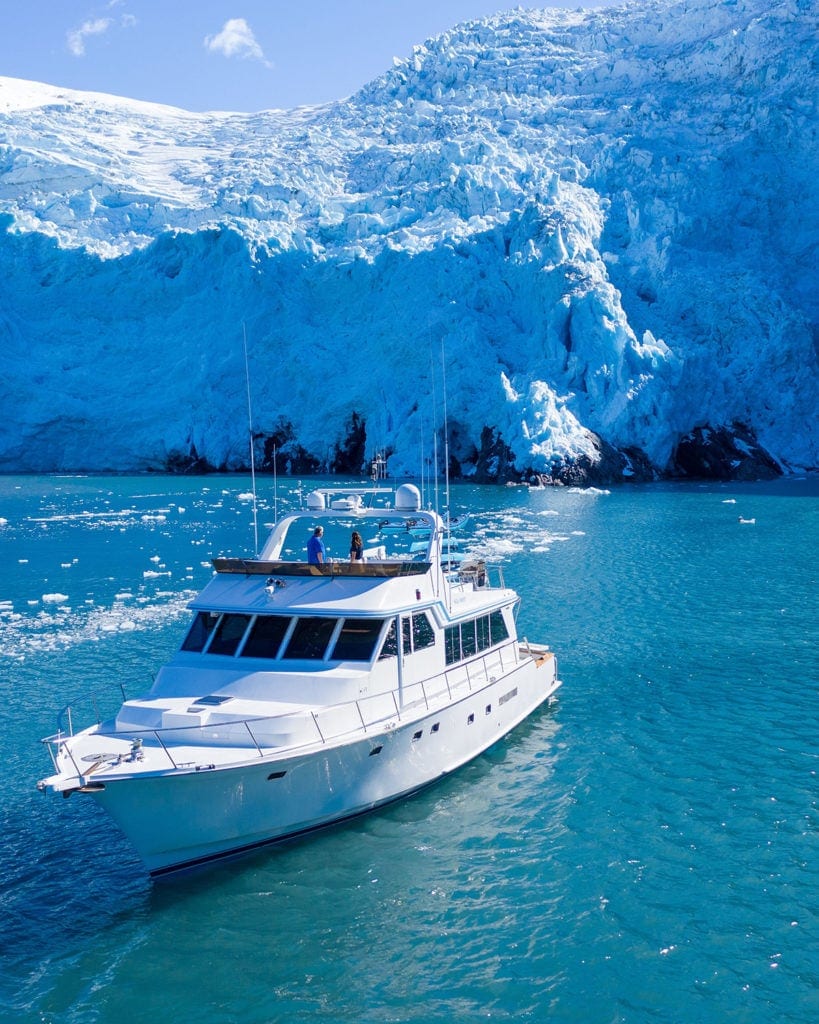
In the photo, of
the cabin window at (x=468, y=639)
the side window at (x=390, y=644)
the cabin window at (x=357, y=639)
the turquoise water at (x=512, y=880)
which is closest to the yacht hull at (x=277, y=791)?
the turquoise water at (x=512, y=880)

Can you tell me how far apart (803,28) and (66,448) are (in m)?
59.2

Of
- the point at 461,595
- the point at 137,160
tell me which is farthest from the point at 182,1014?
the point at 137,160

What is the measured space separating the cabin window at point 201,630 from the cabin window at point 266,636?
615 mm

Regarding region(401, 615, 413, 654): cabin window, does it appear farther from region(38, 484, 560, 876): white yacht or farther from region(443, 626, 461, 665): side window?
region(443, 626, 461, 665): side window

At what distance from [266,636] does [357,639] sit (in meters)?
1.19

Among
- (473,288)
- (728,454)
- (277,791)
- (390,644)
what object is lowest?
(277,791)

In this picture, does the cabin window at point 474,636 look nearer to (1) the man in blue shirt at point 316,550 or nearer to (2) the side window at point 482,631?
(2) the side window at point 482,631

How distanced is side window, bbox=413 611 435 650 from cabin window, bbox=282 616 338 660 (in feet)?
3.91

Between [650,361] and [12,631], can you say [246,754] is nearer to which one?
[12,631]

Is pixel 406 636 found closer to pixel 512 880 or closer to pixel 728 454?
pixel 512 880

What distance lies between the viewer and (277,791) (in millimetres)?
9797

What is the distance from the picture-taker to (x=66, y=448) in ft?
211

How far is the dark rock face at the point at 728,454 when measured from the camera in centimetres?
5794

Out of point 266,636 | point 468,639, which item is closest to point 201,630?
point 266,636
